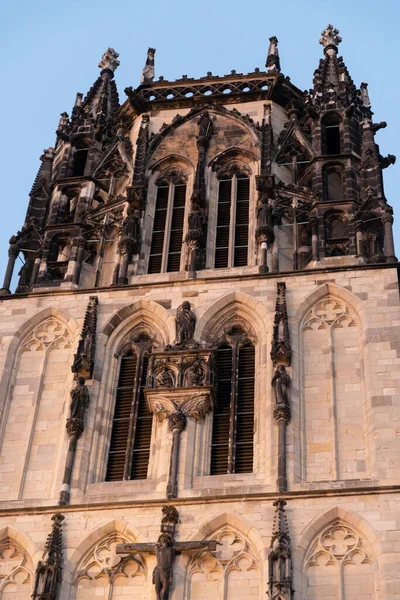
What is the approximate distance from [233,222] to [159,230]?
4.98 ft

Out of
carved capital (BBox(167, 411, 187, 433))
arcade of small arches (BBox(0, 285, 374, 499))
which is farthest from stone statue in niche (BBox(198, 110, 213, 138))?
carved capital (BBox(167, 411, 187, 433))

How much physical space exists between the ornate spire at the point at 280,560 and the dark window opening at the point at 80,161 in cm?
1159

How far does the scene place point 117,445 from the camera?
84.0 feet

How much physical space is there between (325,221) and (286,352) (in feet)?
13.6

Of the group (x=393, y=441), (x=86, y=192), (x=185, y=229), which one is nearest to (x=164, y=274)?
(x=185, y=229)

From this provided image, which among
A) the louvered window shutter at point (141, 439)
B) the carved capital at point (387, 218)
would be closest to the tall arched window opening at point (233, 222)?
the carved capital at point (387, 218)

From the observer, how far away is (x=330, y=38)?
118 feet

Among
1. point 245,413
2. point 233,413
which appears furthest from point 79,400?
point 245,413

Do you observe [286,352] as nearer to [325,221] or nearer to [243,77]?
[325,221]

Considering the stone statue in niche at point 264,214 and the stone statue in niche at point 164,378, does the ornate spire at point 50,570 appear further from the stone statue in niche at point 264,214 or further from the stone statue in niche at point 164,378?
the stone statue in niche at point 264,214

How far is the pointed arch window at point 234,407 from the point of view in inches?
977

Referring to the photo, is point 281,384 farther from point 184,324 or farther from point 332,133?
point 332,133

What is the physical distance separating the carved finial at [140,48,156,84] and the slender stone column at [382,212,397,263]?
8255 millimetres

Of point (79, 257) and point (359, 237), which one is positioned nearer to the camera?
point (359, 237)
